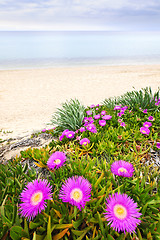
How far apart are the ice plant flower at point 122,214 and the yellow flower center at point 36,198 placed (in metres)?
0.41

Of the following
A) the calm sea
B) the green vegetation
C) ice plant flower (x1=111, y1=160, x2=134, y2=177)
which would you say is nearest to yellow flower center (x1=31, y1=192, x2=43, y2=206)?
ice plant flower (x1=111, y1=160, x2=134, y2=177)

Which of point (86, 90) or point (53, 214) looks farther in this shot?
point (86, 90)

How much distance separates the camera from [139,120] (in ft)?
8.85

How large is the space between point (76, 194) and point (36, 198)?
0.26m

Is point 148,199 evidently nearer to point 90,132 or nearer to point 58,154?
point 58,154

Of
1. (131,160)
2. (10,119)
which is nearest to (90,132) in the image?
(131,160)

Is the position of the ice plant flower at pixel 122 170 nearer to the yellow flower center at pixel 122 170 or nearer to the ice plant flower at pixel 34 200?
the yellow flower center at pixel 122 170

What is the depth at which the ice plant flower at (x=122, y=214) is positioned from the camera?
929mm

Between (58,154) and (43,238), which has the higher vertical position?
(58,154)

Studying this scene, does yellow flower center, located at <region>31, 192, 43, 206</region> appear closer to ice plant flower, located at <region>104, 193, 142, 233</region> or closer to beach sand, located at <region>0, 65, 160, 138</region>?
ice plant flower, located at <region>104, 193, 142, 233</region>

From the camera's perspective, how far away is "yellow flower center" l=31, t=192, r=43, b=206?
1.05m

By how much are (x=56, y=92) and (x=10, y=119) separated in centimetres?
436

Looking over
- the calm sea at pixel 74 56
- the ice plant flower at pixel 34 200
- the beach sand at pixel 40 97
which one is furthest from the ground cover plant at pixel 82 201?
the calm sea at pixel 74 56

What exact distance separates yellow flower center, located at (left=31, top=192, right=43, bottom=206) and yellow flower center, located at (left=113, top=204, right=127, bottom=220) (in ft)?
1.53
